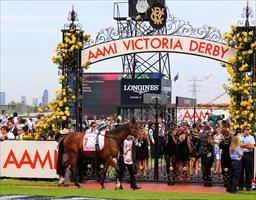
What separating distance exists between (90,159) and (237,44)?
630 centimetres

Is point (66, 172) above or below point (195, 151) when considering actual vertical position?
below

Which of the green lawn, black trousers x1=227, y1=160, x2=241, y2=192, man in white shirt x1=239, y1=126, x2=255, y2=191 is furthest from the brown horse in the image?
man in white shirt x1=239, y1=126, x2=255, y2=191

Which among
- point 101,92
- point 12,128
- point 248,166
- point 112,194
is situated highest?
point 101,92

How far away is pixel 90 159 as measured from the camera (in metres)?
20.0

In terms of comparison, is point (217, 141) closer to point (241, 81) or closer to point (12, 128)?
point (241, 81)

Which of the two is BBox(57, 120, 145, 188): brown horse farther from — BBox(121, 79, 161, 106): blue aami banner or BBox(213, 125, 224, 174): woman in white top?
BBox(121, 79, 161, 106): blue aami banner

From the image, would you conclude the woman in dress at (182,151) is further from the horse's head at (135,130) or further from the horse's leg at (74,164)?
the horse's leg at (74,164)

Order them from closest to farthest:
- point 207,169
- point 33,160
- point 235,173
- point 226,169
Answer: point 235,173, point 226,169, point 207,169, point 33,160

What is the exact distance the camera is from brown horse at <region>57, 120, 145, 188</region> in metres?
18.3

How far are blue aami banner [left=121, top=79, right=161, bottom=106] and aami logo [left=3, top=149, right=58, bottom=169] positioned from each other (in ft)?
47.4

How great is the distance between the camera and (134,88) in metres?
34.2

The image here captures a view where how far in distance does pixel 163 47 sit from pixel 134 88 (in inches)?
562

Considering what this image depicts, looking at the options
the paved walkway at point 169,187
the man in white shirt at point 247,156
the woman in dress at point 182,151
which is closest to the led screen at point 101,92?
the woman in dress at point 182,151

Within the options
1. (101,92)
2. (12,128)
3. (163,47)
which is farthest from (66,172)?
(101,92)
